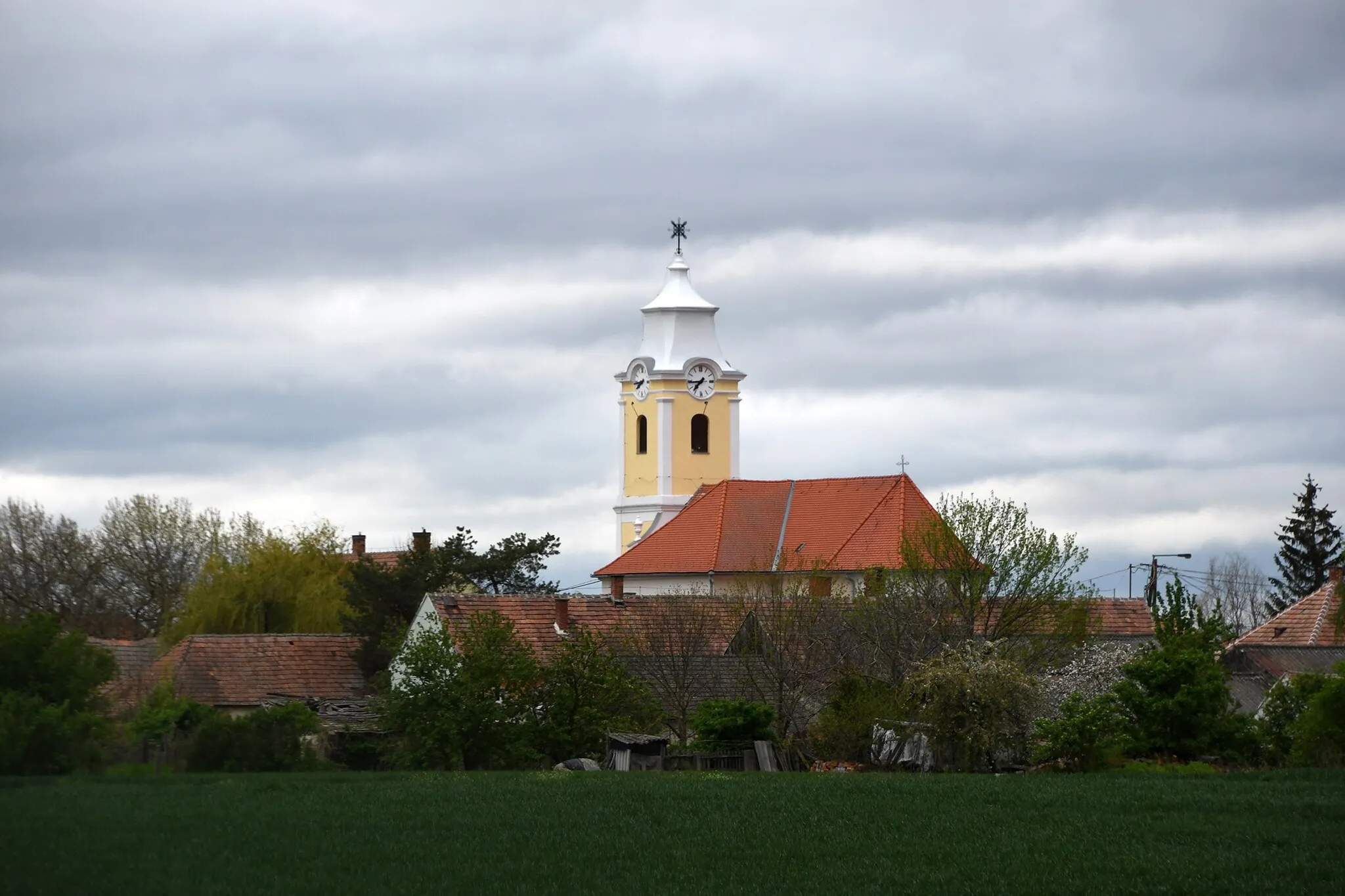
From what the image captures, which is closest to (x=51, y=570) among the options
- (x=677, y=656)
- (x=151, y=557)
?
(x=151, y=557)

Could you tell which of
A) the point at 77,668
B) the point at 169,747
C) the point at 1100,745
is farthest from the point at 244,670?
the point at 1100,745

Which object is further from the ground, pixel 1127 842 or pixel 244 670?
pixel 244 670

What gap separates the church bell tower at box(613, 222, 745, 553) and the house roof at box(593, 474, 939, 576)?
640 centimetres

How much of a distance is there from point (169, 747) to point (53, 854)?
12.3 m

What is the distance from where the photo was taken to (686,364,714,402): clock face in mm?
75375

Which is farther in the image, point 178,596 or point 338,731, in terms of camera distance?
point 178,596

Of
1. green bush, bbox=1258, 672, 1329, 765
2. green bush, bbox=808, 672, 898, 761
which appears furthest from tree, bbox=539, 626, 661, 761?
green bush, bbox=1258, 672, 1329, 765

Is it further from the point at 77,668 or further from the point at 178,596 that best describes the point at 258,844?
the point at 178,596

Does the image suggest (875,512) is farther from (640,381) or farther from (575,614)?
(575,614)

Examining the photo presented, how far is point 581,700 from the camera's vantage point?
108 feet

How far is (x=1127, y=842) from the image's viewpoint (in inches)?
808

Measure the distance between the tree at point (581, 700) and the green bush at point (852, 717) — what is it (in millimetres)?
3328

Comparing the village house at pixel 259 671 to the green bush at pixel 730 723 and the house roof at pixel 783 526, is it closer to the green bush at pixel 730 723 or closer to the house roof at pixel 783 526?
the green bush at pixel 730 723

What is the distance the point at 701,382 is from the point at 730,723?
4304 centimetres
